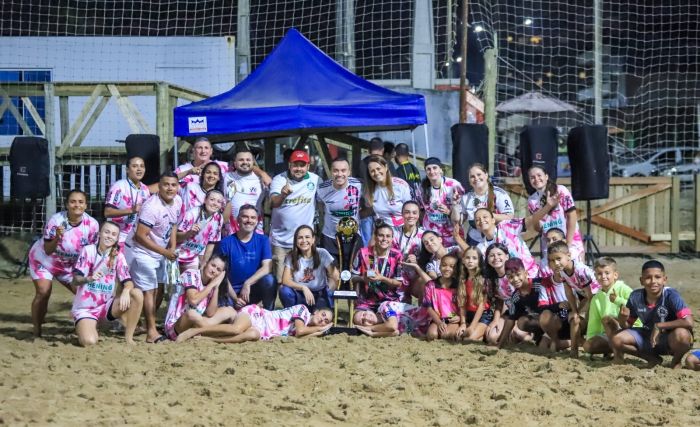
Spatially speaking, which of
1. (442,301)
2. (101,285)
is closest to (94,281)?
(101,285)

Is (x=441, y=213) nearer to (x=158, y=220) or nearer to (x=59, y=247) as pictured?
(x=158, y=220)

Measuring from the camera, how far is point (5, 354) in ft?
18.9

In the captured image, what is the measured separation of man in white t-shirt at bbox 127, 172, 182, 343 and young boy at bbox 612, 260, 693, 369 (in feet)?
10.6

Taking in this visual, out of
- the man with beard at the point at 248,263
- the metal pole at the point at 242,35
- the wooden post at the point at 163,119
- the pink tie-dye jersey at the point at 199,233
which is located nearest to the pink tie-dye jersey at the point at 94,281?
the pink tie-dye jersey at the point at 199,233

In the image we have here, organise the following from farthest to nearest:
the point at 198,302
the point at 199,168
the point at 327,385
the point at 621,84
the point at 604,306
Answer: the point at 621,84 < the point at 199,168 < the point at 198,302 < the point at 604,306 < the point at 327,385

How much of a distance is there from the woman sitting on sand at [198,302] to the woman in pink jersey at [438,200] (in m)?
1.75

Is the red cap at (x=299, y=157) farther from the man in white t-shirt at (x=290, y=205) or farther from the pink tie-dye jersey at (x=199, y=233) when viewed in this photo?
the pink tie-dye jersey at (x=199, y=233)

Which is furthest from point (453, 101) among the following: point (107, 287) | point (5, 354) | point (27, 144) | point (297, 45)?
point (5, 354)

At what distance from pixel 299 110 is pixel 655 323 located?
3.92 metres

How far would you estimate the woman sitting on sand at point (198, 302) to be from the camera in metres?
6.46

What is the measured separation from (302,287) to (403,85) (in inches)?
321

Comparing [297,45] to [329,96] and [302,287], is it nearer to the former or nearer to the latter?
[329,96]

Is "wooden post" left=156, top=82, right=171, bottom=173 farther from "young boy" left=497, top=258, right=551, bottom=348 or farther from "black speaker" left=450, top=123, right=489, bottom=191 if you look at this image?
"young boy" left=497, top=258, right=551, bottom=348

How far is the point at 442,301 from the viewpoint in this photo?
667cm
